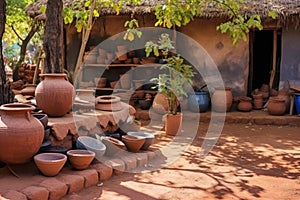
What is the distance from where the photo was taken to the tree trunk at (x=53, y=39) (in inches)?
197

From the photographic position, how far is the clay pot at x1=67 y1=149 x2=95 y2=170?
372 centimetres

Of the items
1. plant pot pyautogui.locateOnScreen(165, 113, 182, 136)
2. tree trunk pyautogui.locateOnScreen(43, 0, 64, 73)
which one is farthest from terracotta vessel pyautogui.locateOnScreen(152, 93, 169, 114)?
tree trunk pyautogui.locateOnScreen(43, 0, 64, 73)

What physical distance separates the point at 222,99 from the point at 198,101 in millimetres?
484

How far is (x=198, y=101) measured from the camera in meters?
7.53

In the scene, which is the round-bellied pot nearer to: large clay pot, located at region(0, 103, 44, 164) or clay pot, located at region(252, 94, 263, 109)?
clay pot, located at region(252, 94, 263, 109)

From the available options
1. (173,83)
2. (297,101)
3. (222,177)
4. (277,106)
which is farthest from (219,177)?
A: (297,101)

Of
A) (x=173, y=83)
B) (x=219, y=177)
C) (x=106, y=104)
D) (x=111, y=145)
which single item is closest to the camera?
(x=219, y=177)

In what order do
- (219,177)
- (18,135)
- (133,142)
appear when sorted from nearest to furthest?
(18,135), (219,177), (133,142)

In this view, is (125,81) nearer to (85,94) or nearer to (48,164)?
(85,94)

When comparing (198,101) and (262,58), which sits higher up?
(262,58)

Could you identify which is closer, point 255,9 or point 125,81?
point 255,9

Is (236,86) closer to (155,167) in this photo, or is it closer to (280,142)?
(280,142)

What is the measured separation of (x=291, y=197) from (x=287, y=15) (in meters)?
4.55

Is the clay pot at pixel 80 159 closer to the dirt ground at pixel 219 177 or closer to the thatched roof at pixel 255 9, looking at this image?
the dirt ground at pixel 219 177
